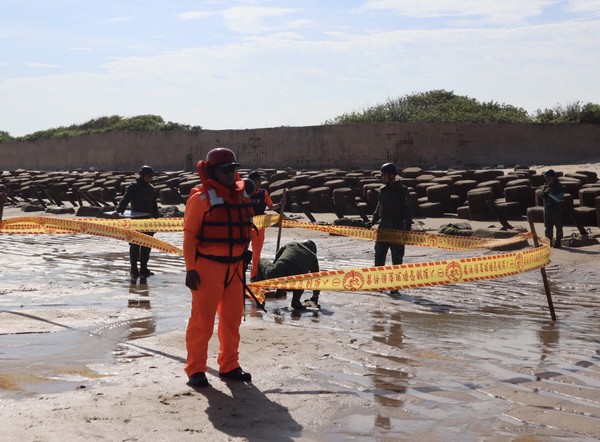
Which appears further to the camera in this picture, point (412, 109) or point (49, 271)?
point (412, 109)

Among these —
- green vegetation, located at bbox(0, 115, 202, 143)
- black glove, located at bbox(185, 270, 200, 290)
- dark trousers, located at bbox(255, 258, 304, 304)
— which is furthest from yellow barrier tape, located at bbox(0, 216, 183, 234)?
green vegetation, located at bbox(0, 115, 202, 143)

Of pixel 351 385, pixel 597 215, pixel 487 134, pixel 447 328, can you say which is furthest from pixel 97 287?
pixel 487 134

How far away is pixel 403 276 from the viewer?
8719 millimetres

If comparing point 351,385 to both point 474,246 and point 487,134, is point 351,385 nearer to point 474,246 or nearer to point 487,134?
point 474,246

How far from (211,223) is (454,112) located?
44.8m

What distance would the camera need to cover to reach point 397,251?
39.1 ft

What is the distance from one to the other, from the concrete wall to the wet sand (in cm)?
2588

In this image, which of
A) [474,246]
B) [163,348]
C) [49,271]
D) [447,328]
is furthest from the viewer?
[49,271]

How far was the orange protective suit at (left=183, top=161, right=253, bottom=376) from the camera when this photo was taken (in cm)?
646

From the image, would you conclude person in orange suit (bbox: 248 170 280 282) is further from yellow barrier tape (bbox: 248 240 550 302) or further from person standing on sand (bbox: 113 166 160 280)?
yellow barrier tape (bbox: 248 240 550 302)

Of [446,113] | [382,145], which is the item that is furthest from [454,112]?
[382,145]

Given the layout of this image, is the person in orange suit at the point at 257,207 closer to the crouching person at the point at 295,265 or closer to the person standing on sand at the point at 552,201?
the crouching person at the point at 295,265

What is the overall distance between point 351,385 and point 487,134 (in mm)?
32274

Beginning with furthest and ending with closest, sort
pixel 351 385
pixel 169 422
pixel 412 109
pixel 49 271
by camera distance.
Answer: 1. pixel 412 109
2. pixel 49 271
3. pixel 351 385
4. pixel 169 422
